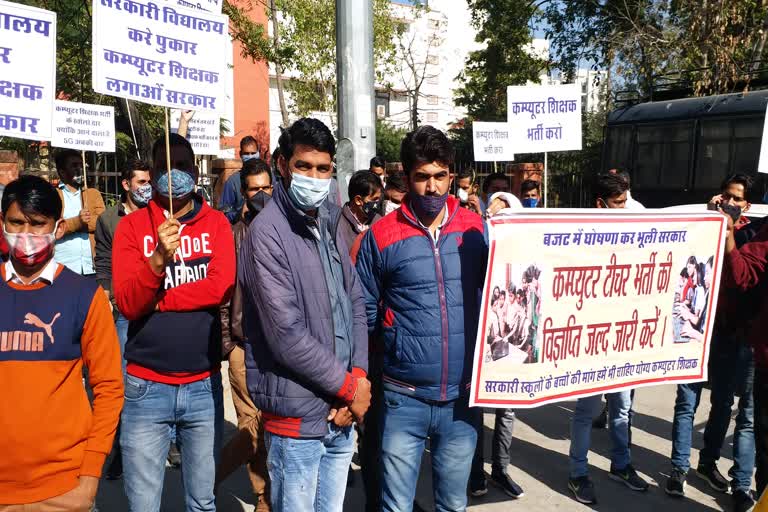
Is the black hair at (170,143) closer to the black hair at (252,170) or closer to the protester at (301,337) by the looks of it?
the protester at (301,337)

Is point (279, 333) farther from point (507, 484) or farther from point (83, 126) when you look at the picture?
point (83, 126)

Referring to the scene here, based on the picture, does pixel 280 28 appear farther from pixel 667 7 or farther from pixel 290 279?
pixel 290 279

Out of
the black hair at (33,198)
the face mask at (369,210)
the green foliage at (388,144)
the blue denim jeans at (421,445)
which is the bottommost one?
the blue denim jeans at (421,445)

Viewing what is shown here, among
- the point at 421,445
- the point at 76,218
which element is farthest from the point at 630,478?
the point at 76,218

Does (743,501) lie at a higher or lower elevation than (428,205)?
lower

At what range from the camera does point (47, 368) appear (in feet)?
8.45

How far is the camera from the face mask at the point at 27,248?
2.61 m

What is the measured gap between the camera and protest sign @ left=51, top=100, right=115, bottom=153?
28.4ft

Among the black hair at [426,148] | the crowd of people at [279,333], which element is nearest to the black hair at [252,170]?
the crowd of people at [279,333]

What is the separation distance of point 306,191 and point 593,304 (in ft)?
5.63

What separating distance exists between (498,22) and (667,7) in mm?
5550

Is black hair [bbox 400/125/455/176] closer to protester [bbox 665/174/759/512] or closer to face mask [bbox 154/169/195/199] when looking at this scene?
face mask [bbox 154/169/195/199]

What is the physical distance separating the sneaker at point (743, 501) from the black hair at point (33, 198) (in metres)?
4.15

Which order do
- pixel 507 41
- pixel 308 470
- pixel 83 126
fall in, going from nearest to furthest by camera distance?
pixel 308 470, pixel 83 126, pixel 507 41
